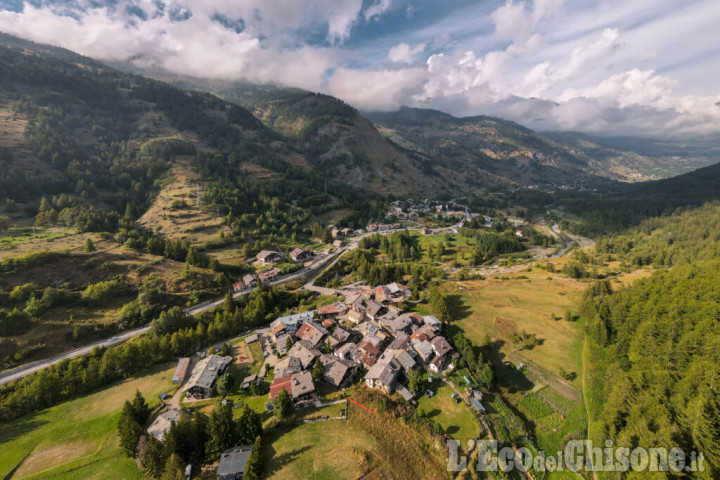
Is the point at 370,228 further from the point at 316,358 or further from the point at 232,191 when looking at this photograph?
the point at 316,358

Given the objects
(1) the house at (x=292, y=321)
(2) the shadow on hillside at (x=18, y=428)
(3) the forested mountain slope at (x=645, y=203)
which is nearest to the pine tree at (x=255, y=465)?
(1) the house at (x=292, y=321)

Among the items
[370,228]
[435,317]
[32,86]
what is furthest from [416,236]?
[32,86]

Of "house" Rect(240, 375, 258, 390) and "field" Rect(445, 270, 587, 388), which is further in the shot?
"field" Rect(445, 270, 587, 388)

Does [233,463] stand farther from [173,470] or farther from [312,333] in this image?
[312,333]

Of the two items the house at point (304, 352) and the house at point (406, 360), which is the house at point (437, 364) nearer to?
the house at point (406, 360)

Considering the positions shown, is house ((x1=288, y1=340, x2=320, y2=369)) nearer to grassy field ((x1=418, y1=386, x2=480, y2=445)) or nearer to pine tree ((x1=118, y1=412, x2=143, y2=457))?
grassy field ((x1=418, y1=386, x2=480, y2=445))

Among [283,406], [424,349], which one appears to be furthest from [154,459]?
[424,349]

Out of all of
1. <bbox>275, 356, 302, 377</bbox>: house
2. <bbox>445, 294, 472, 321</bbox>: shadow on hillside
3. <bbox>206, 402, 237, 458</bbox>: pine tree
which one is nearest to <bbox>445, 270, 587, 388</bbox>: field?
<bbox>445, 294, 472, 321</bbox>: shadow on hillside
